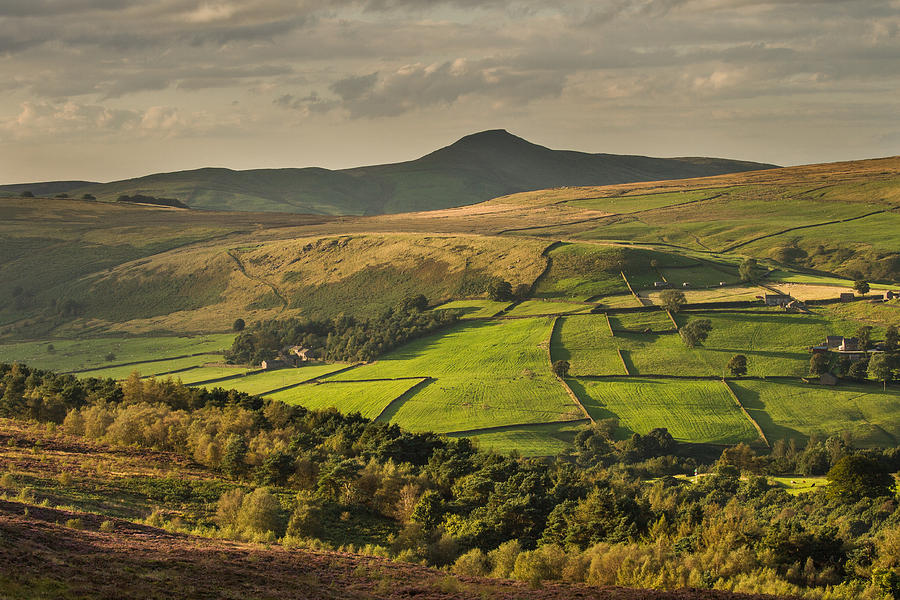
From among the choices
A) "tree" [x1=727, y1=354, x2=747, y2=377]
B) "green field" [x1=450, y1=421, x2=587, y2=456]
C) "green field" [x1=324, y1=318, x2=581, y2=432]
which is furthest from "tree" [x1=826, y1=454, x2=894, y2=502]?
"tree" [x1=727, y1=354, x2=747, y2=377]

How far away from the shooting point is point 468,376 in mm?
136125

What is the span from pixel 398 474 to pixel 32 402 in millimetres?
42305

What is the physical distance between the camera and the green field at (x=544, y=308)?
162375 millimetres

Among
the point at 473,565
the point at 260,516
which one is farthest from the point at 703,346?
the point at 260,516

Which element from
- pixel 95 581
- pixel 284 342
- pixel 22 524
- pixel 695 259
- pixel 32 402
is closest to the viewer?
pixel 95 581

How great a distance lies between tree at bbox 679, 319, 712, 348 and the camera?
468ft

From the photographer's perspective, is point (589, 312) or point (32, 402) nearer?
point (32, 402)

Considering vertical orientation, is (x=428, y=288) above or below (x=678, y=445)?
above

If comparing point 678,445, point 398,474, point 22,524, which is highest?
point 22,524

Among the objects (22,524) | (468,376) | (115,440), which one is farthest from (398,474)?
(468,376)

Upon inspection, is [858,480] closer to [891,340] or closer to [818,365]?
[818,365]

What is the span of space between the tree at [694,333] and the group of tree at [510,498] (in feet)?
128

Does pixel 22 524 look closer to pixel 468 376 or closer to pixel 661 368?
pixel 468 376

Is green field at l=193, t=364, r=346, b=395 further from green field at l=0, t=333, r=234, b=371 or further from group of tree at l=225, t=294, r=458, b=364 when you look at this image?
green field at l=0, t=333, r=234, b=371
